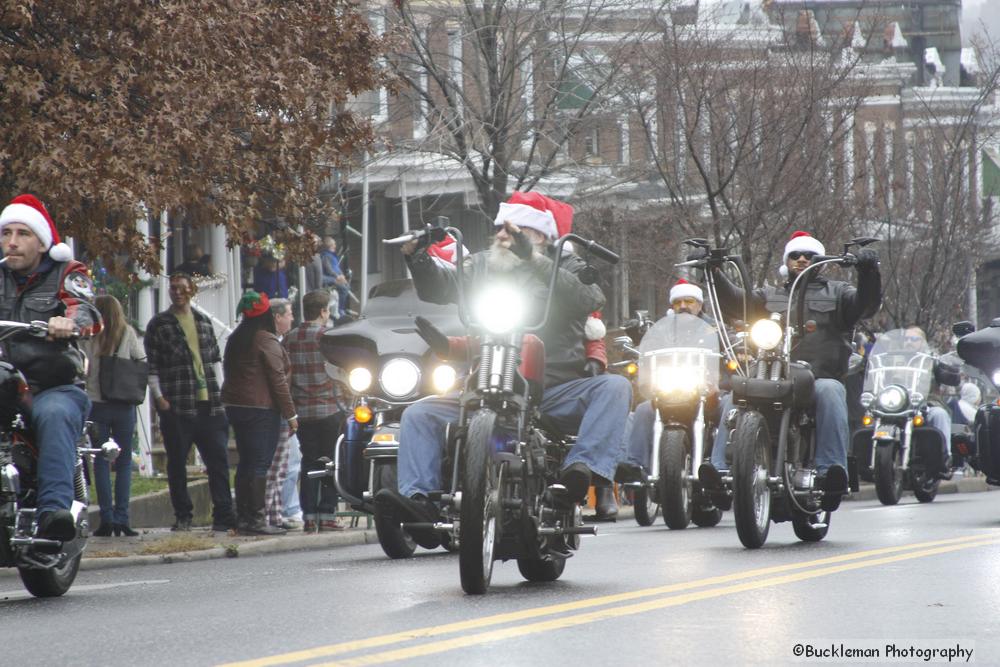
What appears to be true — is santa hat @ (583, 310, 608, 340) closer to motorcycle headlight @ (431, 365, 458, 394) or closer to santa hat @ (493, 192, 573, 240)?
santa hat @ (493, 192, 573, 240)

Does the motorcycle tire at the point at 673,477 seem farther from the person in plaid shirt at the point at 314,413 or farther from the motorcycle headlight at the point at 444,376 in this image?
the motorcycle headlight at the point at 444,376

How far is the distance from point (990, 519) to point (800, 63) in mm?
12669

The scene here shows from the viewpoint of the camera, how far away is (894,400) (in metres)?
18.6

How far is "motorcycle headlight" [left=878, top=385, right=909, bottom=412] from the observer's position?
730 inches

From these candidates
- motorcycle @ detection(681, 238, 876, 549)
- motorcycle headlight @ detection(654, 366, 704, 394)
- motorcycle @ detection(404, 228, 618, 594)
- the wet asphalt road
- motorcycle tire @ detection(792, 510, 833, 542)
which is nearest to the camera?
the wet asphalt road

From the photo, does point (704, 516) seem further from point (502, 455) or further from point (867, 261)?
point (502, 455)

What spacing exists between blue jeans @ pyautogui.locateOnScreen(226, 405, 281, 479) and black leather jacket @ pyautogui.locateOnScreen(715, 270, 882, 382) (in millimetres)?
4165

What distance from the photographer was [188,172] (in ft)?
46.9

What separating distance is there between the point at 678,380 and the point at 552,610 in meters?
6.81

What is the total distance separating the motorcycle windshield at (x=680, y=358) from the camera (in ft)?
47.0

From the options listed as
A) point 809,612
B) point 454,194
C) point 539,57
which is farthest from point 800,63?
point 809,612

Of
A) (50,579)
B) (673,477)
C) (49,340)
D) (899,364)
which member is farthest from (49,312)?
(899,364)

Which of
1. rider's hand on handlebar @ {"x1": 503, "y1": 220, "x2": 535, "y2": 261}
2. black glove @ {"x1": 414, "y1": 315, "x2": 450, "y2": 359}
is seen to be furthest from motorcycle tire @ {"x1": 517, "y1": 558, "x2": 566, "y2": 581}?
rider's hand on handlebar @ {"x1": 503, "y1": 220, "x2": 535, "y2": 261}

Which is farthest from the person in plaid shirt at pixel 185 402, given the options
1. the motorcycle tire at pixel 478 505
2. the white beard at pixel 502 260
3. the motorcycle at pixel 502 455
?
the motorcycle tire at pixel 478 505
